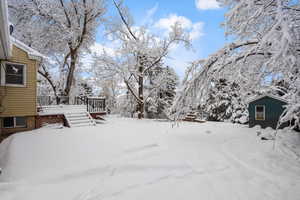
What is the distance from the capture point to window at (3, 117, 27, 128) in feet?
23.0

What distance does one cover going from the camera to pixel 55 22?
11.4 meters

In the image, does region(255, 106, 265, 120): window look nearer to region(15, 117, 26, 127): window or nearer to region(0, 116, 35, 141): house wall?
region(0, 116, 35, 141): house wall

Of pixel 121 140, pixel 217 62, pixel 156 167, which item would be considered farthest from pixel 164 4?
pixel 156 167

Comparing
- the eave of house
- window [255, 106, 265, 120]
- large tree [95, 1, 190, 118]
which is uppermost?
large tree [95, 1, 190, 118]

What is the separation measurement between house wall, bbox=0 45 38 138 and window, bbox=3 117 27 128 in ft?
0.48

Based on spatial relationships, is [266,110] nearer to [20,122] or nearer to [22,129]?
[22,129]

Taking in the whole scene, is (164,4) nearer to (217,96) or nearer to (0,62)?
(0,62)

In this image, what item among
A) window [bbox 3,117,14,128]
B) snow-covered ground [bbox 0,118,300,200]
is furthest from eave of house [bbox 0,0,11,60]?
window [bbox 3,117,14,128]

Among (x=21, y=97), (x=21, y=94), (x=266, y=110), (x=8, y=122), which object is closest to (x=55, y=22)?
(x=21, y=94)

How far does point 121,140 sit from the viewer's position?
6012 millimetres

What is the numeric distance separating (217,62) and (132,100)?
13.5 meters

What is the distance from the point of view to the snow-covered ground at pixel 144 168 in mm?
3115

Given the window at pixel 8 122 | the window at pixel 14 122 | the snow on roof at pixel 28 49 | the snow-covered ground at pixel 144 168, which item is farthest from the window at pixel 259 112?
the window at pixel 8 122

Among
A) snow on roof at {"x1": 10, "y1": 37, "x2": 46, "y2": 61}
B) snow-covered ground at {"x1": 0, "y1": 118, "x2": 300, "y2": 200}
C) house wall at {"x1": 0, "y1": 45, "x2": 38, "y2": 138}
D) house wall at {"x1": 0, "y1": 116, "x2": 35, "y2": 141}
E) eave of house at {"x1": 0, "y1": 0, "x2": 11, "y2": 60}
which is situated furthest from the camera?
snow on roof at {"x1": 10, "y1": 37, "x2": 46, "y2": 61}
